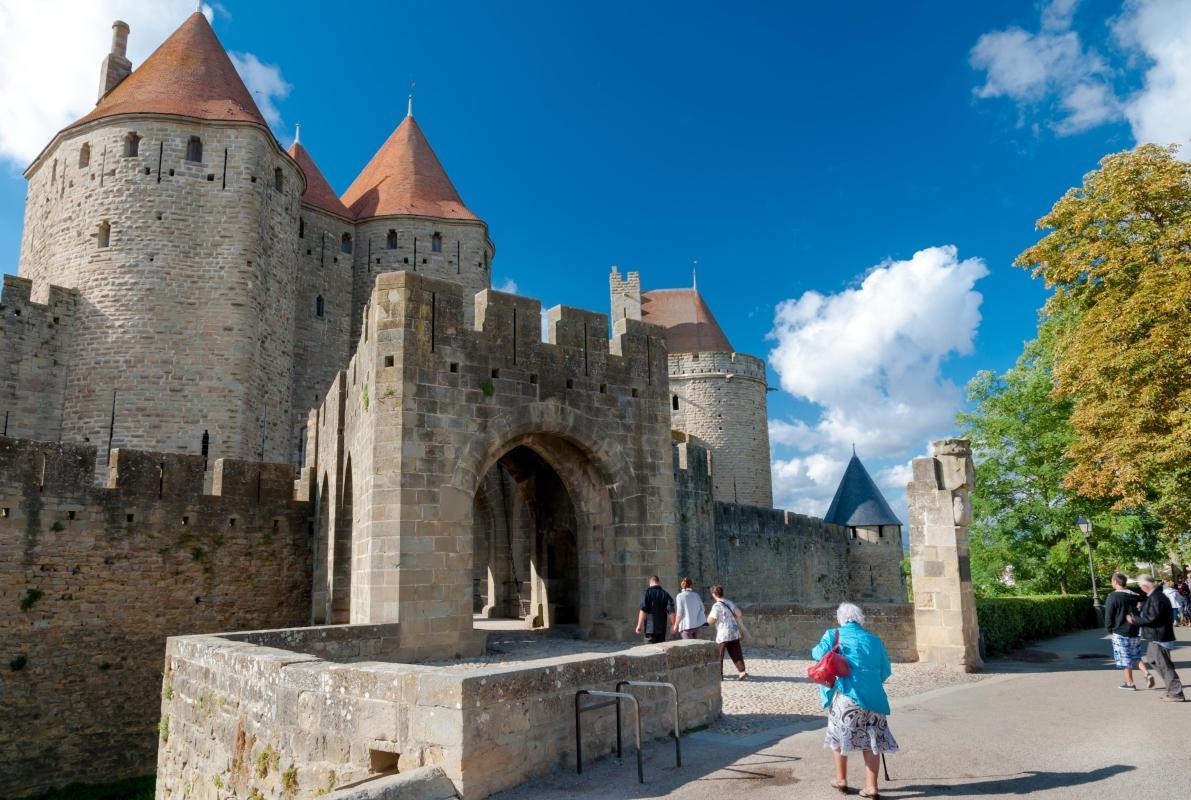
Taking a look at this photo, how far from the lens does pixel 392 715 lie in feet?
18.2

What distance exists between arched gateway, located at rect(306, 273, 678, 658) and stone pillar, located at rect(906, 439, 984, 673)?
146 inches

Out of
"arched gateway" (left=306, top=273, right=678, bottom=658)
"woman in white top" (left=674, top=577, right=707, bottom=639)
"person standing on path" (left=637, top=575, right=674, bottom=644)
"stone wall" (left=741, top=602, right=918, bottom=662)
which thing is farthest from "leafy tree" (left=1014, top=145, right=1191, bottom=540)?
"person standing on path" (left=637, top=575, right=674, bottom=644)

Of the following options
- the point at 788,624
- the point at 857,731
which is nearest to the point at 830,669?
the point at 857,731

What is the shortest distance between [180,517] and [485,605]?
28.0 feet

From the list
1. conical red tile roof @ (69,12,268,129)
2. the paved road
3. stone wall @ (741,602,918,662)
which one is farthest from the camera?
conical red tile roof @ (69,12,268,129)

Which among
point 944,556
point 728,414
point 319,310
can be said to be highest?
point 319,310

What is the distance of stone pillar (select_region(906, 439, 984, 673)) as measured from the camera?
1187 centimetres

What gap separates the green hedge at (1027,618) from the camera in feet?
47.0

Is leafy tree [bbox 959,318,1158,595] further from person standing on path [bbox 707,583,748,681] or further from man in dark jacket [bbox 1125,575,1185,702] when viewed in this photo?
person standing on path [bbox 707,583,748,681]

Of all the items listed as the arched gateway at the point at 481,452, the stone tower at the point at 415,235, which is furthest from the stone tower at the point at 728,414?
the arched gateway at the point at 481,452

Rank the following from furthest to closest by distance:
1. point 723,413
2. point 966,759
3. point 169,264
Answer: point 723,413 < point 169,264 < point 966,759

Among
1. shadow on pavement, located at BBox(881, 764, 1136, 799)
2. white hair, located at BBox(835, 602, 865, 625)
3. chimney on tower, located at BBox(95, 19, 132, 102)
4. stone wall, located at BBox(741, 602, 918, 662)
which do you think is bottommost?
shadow on pavement, located at BBox(881, 764, 1136, 799)

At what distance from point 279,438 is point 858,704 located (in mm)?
22157

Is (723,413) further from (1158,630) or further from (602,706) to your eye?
(602,706)
